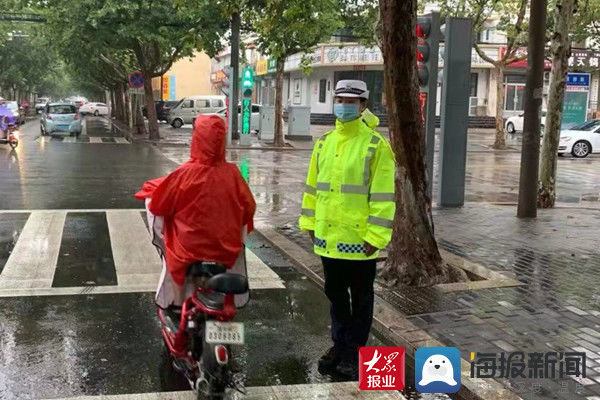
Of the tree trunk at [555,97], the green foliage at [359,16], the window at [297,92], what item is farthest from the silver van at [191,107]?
the tree trunk at [555,97]

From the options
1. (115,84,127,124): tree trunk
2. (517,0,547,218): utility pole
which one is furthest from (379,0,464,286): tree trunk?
(115,84,127,124): tree trunk

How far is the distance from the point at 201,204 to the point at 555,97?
28.6 ft

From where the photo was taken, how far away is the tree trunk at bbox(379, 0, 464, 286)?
6051 millimetres

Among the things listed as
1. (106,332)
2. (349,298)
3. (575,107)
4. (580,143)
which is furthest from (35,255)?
(575,107)

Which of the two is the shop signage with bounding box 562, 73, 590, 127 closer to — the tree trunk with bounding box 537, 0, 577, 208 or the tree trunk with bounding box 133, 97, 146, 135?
the tree trunk with bounding box 537, 0, 577, 208

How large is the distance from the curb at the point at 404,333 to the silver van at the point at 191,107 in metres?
33.7

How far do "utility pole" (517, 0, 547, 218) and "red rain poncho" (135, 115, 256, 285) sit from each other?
7059 millimetres

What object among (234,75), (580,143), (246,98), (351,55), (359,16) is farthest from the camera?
(351,55)

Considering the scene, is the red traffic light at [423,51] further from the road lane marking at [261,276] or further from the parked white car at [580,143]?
the parked white car at [580,143]

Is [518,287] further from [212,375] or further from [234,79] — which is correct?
[234,79]

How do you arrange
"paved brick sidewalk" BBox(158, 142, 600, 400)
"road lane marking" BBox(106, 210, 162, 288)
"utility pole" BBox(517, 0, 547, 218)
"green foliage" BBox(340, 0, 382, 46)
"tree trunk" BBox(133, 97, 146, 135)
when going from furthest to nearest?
"tree trunk" BBox(133, 97, 146, 135) → "green foliage" BBox(340, 0, 382, 46) → "utility pole" BBox(517, 0, 547, 218) → "road lane marking" BBox(106, 210, 162, 288) → "paved brick sidewalk" BBox(158, 142, 600, 400)

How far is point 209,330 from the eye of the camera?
345 cm

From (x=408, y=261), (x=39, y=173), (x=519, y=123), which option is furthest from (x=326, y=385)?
(x=519, y=123)

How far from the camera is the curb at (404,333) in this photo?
400 cm
